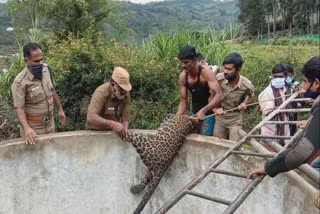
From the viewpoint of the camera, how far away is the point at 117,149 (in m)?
4.14

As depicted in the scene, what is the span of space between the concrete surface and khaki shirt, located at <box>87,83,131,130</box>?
0.93 ft

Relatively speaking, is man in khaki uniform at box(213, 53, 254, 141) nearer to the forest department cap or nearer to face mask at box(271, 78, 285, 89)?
face mask at box(271, 78, 285, 89)

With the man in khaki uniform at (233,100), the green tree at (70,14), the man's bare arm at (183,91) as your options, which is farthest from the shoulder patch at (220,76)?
the green tree at (70,14)

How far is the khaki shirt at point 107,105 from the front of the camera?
367 centimetres

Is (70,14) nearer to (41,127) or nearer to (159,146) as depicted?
(41,127)

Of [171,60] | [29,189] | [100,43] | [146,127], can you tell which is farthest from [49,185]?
[171,60]

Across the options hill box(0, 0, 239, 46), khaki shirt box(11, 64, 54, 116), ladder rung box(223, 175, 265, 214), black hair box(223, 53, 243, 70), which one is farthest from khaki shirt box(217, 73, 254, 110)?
hill box(0, 0, 239, 46)

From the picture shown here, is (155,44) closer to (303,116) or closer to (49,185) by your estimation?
(303,116)

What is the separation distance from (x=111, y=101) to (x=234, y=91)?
1.60m

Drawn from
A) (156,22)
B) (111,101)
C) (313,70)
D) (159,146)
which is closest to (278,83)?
(159,146)

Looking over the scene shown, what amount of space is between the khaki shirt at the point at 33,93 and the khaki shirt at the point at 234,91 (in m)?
2.25

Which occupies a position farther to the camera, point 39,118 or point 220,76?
point 220,76

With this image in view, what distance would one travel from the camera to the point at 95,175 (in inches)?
163

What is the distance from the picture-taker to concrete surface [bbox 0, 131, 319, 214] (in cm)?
365
